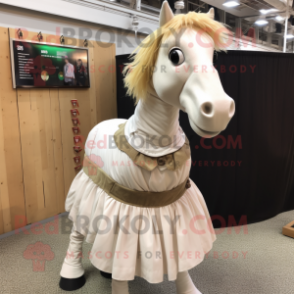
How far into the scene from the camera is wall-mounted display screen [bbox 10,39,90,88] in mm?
1814

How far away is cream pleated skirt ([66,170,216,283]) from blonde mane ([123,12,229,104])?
0.43 meters

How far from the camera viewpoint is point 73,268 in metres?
1.42

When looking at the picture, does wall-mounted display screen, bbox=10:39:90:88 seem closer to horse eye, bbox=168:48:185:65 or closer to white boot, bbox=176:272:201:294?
horse eye, bbox=168:48:185:65

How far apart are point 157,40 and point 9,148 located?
4.86 ft

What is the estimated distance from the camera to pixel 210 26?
2.68 feet

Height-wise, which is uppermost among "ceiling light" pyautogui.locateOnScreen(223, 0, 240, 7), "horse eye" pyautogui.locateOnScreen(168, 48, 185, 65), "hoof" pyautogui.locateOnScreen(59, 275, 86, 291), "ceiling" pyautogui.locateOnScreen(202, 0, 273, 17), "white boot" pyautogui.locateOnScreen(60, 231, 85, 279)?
"ceiling" pyautogui.locateOnScreen(202, 0, 273, 17)

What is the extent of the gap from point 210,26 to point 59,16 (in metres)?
1.58

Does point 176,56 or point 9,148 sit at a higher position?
point 176,56

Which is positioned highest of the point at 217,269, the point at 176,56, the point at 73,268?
the point at 176,56

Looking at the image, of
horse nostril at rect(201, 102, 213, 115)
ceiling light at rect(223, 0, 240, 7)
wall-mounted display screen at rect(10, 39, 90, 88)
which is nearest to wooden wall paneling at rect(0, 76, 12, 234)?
wall-mounted display screen at rect(10, 39, 90, 88)

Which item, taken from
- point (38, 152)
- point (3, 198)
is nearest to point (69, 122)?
point (38, 152)

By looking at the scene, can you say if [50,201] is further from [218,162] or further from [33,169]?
[218,162]

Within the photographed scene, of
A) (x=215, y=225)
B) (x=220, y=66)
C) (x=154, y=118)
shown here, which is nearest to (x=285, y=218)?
(x=215, y=225)

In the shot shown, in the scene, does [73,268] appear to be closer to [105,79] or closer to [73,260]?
[73,260]
